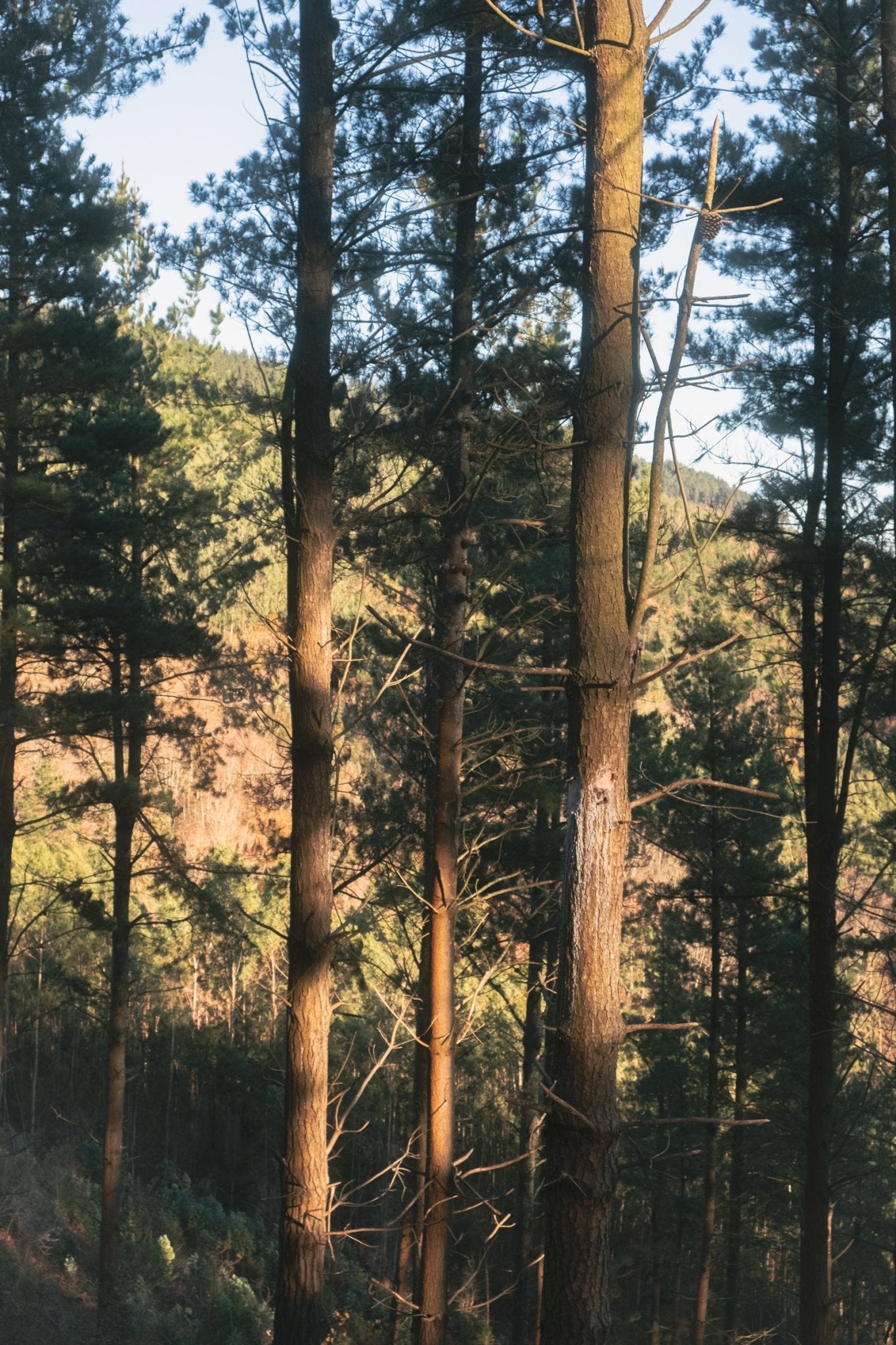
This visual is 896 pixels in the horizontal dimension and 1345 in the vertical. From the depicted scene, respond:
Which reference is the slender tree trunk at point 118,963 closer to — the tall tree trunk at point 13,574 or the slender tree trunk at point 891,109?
the tall tree trunk at point 13,574

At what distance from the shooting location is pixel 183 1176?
22.4 meters

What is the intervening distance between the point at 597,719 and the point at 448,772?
3.70 meters

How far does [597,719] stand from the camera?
2959 millimetres

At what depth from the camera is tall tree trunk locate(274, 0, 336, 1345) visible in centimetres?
441

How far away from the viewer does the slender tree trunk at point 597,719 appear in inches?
107

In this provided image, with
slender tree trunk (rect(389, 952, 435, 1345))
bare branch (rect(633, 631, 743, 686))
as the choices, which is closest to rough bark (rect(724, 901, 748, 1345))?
slender tree trunk (rect(389, 952, 435, 1345))

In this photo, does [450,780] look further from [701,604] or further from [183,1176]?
[183,1176]

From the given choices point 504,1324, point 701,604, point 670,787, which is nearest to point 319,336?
point 670,787

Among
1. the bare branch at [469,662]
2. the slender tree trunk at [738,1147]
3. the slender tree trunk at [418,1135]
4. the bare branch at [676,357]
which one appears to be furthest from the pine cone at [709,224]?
the slender tree trunk at [738,1147]

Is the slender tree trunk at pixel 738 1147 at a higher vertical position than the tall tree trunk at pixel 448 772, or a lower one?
lower

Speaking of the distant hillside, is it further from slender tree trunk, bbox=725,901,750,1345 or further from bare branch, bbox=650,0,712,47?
slender tree trunk, bbox=725,901,750,1345

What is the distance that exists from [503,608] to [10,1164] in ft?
39.8

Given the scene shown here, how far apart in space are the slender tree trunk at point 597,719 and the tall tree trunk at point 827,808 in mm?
5082

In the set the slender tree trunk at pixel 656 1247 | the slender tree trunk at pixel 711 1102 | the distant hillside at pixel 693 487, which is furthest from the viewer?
the slender tree trunk at pixel 656 1247
